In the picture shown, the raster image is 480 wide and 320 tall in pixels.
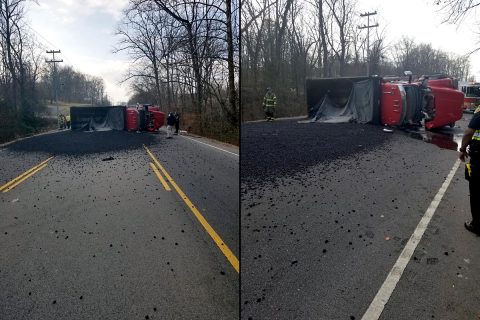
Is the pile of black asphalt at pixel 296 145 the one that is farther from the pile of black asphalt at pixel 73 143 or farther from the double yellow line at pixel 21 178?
the double yellow line at pixel 21 178

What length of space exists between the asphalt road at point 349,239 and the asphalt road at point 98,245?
0.38 m

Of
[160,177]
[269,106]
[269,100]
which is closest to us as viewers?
[160,177]

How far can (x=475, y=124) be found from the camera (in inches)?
168

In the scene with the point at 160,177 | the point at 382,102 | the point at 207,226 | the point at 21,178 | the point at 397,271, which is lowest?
the point at 397,271

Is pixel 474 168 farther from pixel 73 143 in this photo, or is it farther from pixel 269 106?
pixel 269 106

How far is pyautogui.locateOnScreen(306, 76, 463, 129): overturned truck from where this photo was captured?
1355 cm

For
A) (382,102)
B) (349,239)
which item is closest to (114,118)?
(349,239)

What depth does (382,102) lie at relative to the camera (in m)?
14.1

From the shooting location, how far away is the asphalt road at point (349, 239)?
8.71 ft

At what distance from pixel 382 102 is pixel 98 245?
1324cm

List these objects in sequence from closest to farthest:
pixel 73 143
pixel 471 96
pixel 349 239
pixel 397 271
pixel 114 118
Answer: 1. pixel 73 143
2. pixel 397 271
3. pixel 114 118
4. pixel 349 239
5. pixel 471 96

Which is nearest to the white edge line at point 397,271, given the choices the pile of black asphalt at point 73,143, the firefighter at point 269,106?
the pile of black asphalt at point 73,143

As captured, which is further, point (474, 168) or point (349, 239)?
point (474, 168)

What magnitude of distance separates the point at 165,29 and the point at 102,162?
10.5 ft
